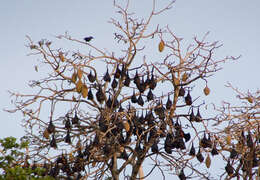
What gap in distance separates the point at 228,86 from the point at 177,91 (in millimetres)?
1321

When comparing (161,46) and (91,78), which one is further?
(91,78)

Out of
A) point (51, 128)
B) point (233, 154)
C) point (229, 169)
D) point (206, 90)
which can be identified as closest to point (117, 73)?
point (51, 128)

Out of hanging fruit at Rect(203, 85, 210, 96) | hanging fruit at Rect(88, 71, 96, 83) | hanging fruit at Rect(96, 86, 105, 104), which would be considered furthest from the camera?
hanging fruit at Rect(88, 71, 96, 83)

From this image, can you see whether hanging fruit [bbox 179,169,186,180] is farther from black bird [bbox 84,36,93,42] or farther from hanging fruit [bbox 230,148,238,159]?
black bird [bbox 84,36,93,42]

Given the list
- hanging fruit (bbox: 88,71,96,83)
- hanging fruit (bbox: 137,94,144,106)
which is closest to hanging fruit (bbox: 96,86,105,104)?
hanging fruit (bbox: 88,71,96,83)

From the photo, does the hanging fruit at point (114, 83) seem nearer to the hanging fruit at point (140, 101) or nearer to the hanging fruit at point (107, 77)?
the hanging fruit at point (107, 77)

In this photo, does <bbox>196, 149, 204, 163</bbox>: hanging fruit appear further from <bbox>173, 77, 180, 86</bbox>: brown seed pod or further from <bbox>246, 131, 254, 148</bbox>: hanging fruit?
<bbox>173, 77, 180, 86</bbox>: brown seed pod

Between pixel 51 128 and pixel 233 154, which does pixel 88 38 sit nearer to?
pixel 51 128

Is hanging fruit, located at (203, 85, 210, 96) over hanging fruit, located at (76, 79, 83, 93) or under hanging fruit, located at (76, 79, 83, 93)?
under

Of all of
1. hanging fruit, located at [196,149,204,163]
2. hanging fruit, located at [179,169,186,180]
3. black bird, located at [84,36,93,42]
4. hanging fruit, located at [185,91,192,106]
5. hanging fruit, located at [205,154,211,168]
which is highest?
black bird, located at [84,36,93,42]

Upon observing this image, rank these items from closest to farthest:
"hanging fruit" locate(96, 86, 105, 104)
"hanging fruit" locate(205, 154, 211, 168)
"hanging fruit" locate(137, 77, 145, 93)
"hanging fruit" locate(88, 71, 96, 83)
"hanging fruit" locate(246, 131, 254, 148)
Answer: "hanging fruit" locate(246, 131, 254, 148) → "hanging fruit" locate(205, 154, 211, 168) → "hanging fruit" locate(96, 86, 105, 104) → "hanging fruit" locate(137, 77, 145, 93) → "hanging fruit" locate(88, 71, 96, 83)

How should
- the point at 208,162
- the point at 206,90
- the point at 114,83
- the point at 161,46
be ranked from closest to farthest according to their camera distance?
the point at 208,162
the point at 206,90
the point at 161,46
the point at 114,83

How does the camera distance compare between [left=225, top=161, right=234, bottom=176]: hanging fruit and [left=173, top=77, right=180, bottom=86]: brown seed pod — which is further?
[left=173, top=77, right=180, bottom=86]: brown seed pod

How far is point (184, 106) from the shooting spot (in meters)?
10.1
